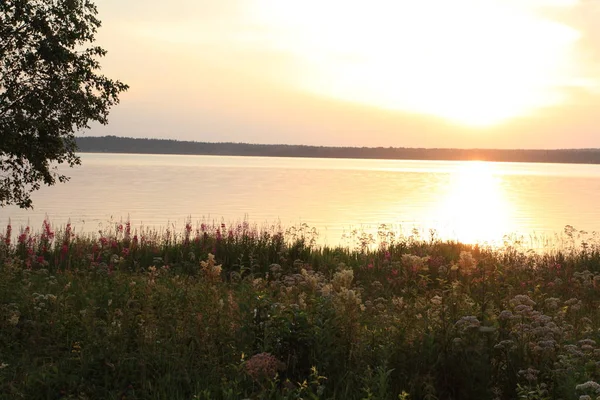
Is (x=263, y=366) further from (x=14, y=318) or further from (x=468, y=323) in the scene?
(x=14, y=318)

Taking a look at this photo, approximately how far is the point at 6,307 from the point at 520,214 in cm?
4220

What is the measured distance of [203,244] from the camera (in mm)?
17062

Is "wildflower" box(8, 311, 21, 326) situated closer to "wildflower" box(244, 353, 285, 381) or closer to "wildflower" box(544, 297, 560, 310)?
"wildflower" box(244, 353, 285, 381)

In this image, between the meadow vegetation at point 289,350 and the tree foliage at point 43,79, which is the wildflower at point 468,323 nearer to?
the meadow vegetation at point 289,350

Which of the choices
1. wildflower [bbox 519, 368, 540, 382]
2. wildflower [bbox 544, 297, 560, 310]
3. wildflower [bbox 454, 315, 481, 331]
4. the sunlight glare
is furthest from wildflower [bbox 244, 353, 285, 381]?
the sunlight glare

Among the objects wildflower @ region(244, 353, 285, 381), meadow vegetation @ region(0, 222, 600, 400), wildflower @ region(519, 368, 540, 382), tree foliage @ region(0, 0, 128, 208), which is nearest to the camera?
wildflower @ region(519, 368, 540, 382)

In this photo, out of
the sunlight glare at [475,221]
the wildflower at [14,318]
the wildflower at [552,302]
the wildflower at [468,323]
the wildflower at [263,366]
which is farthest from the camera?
the sunlight glare at [475,221]

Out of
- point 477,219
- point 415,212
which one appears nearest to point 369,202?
point 415,212

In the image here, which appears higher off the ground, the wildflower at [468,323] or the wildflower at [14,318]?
the wildflower at [468,323]

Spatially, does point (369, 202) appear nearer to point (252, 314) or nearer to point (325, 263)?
point (325, 263)

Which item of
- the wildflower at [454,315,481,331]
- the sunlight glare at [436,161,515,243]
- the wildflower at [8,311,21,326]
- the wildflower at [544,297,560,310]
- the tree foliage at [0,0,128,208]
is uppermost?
the tree foliage at [0,0,128,208]

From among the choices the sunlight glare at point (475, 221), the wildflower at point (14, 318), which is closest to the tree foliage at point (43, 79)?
the wildflower at point (14, 318)

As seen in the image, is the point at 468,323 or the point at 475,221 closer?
the point at 468,323

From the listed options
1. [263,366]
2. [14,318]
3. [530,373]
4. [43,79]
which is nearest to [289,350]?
[263,366]
